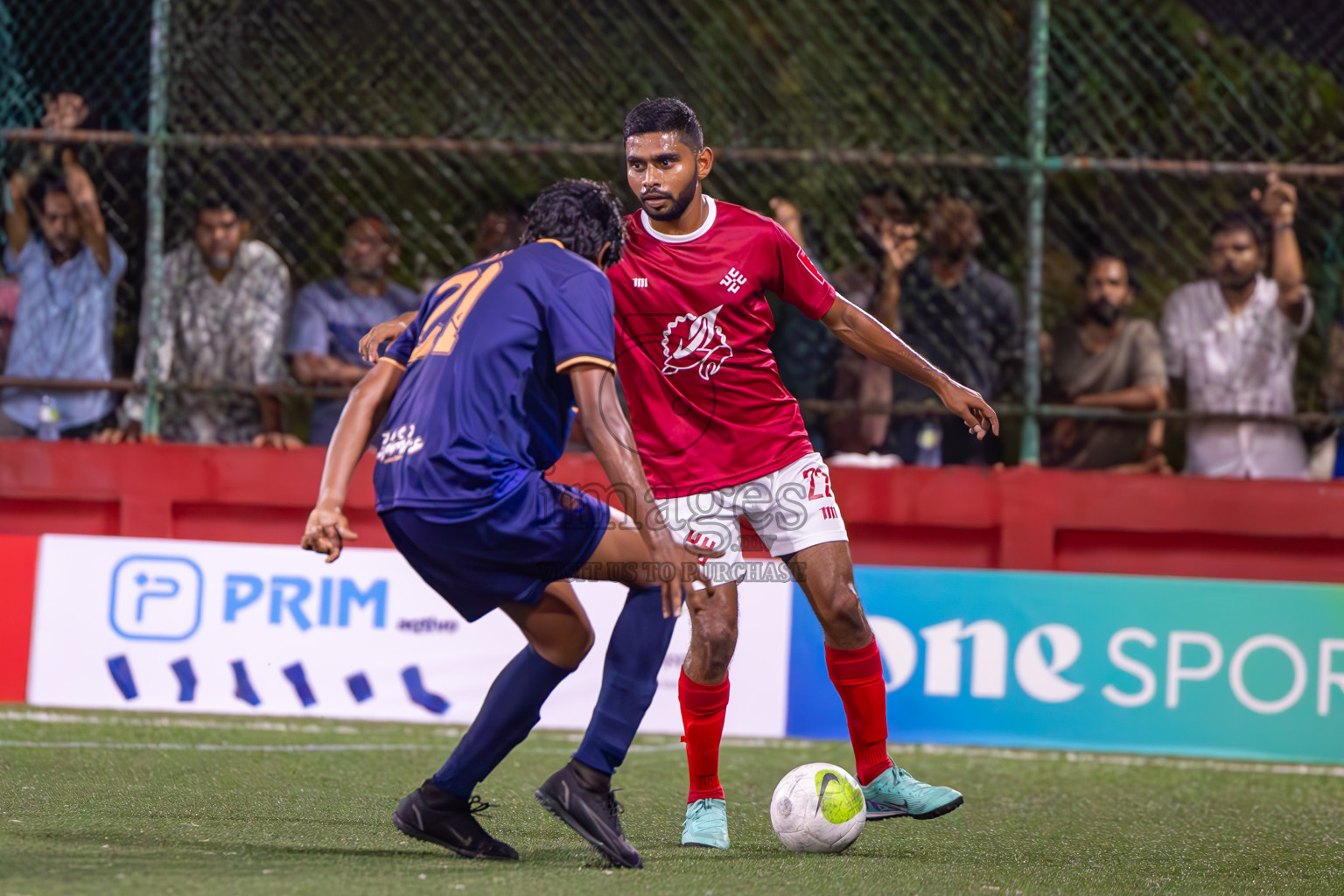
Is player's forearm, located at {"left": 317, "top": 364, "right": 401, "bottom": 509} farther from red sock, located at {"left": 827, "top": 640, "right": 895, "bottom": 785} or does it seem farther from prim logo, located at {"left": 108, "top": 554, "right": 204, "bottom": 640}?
prim logo, located at {"left": 108, "top": 554, "right": 204, "bottom": 640}

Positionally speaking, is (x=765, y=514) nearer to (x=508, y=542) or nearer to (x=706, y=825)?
(x=706, y=825)

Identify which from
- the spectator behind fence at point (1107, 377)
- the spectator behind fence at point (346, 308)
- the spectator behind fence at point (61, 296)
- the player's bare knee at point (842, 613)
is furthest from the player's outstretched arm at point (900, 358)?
the spectator behind fence at point (61, 296)

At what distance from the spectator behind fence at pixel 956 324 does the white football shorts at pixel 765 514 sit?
320 centimetres

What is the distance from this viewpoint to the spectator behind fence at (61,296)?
7914 mm

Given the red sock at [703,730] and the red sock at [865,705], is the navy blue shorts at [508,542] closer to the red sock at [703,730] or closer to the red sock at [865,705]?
the red sock at [703,730]

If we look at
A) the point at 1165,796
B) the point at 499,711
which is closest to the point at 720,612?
the point at 499,711

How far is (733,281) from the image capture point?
476cm

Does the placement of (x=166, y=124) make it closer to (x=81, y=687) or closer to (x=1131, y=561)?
(x=81, y=687)

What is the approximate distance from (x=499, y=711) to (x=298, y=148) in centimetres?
486

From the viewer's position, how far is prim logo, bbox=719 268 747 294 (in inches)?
187

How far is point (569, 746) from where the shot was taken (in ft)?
22.7

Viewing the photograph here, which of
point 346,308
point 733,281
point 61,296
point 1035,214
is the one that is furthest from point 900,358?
point 61,296

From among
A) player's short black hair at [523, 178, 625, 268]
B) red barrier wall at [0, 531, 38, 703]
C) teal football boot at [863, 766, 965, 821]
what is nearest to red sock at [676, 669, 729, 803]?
teal football boot at [863, 766, 965, 821]

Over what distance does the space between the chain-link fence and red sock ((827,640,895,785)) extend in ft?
11.2
